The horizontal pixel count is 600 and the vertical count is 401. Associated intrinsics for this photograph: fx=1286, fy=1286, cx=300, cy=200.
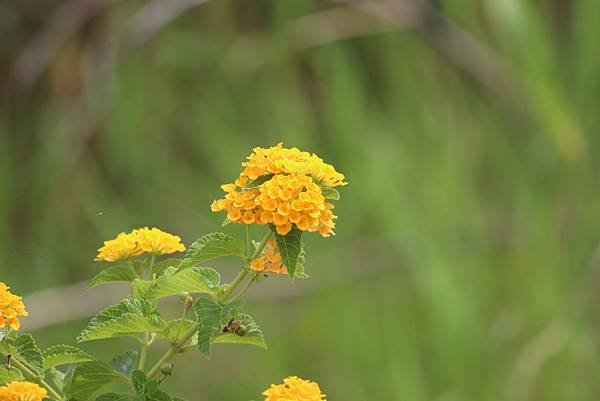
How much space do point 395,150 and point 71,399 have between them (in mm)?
1778

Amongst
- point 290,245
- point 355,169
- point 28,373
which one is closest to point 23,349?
point 28,373

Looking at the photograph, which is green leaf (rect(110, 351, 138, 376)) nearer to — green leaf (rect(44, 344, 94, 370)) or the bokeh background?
green leaf (rect(44, 344, 94, 370))

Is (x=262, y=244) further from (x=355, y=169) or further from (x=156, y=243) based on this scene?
(x=355, y=169)

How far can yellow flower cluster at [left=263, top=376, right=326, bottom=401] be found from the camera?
489 millimetres

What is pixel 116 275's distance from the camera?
0.55 m

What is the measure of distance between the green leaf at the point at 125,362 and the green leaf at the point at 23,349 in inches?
2.3

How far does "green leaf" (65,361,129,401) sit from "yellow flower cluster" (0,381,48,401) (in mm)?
53

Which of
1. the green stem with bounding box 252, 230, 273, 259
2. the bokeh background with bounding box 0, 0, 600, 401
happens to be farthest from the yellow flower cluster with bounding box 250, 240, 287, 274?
the bokeh background with bounding box 0, 0, 600, 401

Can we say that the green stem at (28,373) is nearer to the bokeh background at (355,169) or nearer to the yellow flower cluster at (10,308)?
the yellow flower cluster at (10,308)

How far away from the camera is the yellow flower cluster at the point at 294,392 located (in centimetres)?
49

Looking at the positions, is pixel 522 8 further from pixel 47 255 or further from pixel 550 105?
pixel 47 255

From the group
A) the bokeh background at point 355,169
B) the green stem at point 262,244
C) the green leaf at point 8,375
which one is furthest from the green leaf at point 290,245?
the bokeh background at point 355,169

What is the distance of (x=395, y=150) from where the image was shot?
2268 millimetres

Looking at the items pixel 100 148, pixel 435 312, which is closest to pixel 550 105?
pixel 435 312
